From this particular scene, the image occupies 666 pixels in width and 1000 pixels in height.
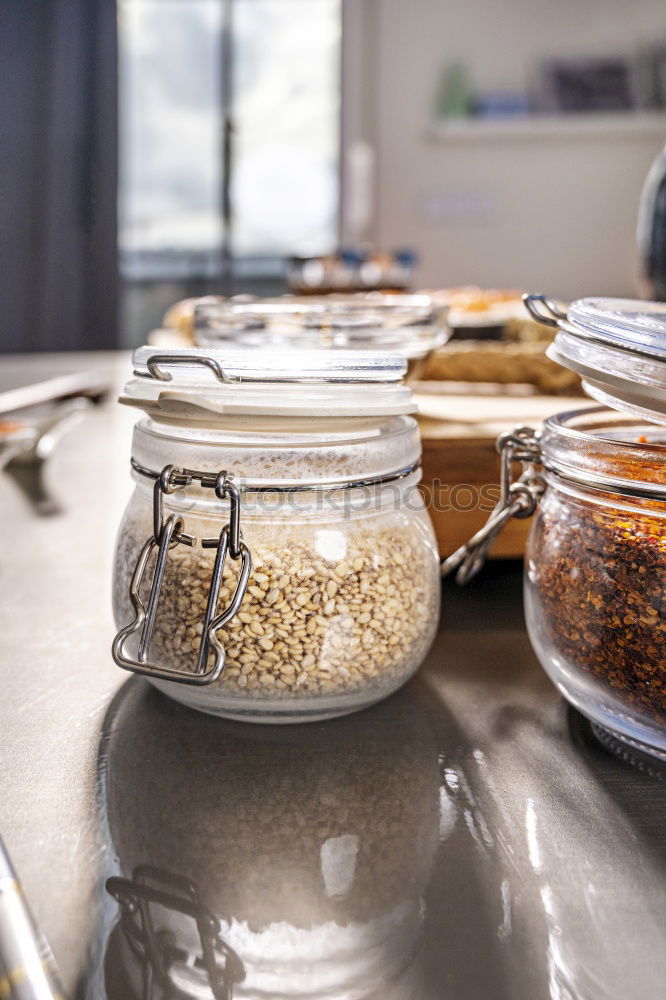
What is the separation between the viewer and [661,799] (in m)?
0.30

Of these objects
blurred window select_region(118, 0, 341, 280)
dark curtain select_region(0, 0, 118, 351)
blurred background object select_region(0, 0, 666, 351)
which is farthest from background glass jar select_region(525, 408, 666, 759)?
blurred window select_region(118, 0, 341, 280)

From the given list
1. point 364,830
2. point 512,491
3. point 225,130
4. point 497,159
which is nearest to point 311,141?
point 225,130

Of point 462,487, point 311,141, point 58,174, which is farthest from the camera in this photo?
point 311,141

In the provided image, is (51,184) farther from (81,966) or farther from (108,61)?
(81,966)

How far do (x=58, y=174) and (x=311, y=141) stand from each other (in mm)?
1424

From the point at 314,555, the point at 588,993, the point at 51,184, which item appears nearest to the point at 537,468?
the point at 314,555

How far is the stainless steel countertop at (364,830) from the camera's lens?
227 mm

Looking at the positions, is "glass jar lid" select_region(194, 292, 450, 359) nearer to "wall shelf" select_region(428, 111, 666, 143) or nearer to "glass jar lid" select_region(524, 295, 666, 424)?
"glass jar lid" select_region(524, 295, 666, 424)

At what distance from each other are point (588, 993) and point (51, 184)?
403 cm

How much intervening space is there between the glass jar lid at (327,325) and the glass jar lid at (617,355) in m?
0.30

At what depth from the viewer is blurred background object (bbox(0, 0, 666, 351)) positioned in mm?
3781

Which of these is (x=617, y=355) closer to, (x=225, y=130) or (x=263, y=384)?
(x=263, y=384)

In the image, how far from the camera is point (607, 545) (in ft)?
1.03

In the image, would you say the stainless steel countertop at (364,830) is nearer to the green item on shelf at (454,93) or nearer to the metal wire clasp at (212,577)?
the metal wire clasp at (212,577)
